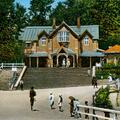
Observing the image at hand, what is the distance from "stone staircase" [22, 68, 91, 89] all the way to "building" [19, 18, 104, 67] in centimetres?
1754

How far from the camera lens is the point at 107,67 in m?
65.6

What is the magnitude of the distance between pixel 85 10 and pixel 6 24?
3635 centimetres

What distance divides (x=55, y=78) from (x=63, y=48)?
2282 centimetres

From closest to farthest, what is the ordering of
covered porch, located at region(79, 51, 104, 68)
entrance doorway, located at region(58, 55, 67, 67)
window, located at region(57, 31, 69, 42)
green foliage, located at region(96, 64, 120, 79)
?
green foliage, located at region(96, 64, 120, 79) → entrance doorway, located at region(58, 55, 67, 67) → covered porch, located at region(79, 51, 104, 68) → window, located at region(57, 31, 69, 42)

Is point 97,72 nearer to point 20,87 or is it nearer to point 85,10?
point 20,87

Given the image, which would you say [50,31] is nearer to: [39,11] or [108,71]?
[108,71]

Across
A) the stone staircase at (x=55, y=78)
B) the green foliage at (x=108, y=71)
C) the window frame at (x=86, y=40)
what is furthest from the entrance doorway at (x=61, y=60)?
the stone staircase at (x=55, y=78)

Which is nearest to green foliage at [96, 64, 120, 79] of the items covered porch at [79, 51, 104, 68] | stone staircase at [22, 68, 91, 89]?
stone staircase at [22, 68, 91, 89]

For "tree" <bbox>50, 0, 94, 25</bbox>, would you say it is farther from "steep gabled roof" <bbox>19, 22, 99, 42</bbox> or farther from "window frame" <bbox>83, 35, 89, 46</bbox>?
"window frame" <bbox>83, 35, 89, 46</bbox>

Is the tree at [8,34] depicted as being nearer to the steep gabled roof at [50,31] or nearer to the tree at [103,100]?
the steep gabled roof at [50,31]

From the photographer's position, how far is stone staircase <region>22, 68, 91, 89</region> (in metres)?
56.1

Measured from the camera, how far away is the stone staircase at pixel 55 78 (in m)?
56.1

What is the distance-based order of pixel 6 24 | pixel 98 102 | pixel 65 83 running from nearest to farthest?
pixel 98 102 < pixel 65 83 < pixel 6 24

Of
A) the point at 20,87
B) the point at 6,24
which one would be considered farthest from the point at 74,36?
the point at 20,87
